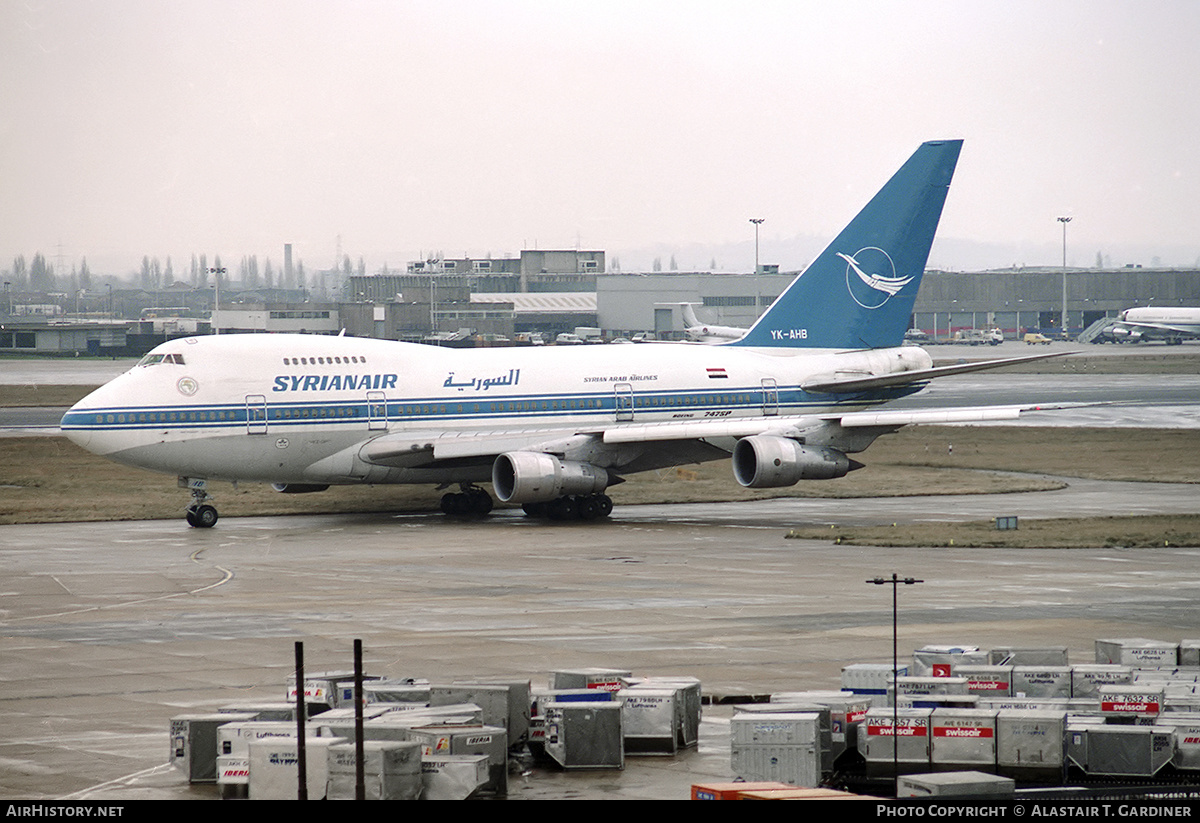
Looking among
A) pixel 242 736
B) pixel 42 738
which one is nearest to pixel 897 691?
pixel 242 736

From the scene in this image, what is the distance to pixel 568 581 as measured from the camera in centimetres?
3434

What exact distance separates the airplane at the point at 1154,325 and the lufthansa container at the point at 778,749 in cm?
14574

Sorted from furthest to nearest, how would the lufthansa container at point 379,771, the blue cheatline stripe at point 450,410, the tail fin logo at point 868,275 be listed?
the tail fin logo at point 868,275, the blue cheatline stripe at point 450,410, the lufthansa container at point 379,771

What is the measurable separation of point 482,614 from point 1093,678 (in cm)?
1278

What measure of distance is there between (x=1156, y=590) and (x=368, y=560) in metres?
18.7

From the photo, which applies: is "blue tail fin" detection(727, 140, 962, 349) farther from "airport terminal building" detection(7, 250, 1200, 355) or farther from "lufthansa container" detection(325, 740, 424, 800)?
"airport terminal building" detection(7, 250, 1200, 355)

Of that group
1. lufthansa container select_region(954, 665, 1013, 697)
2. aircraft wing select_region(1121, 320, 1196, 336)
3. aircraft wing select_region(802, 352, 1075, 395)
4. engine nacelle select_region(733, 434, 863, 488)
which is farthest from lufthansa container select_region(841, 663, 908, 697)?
aircraft wing select_region(1121, 320, 1196, 336)

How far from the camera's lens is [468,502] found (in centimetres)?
4931

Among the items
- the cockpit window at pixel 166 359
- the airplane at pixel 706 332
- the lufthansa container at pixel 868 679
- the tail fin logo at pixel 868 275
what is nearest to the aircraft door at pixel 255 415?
the cockpit window at pixel 166 359

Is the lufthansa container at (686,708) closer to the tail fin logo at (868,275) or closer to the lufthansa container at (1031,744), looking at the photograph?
the lufthansa container at (1031,744)

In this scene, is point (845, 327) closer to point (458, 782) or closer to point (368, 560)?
point (368, 560)

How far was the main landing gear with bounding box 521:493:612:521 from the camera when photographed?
47.3 m

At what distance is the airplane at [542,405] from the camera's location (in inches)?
1751

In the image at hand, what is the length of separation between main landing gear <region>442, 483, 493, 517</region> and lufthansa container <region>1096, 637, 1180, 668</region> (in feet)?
93.8
